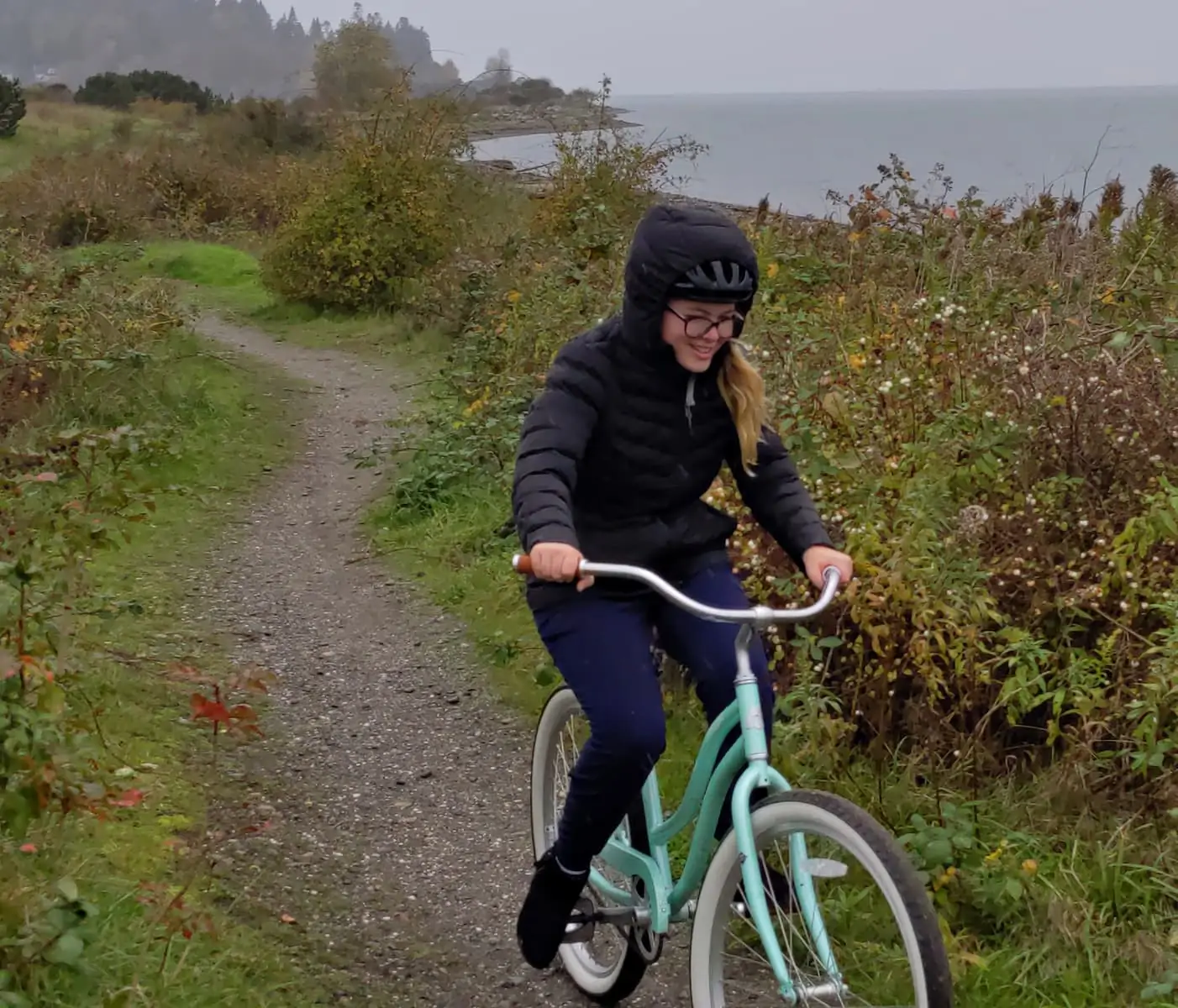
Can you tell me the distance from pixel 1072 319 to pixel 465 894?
139 inches

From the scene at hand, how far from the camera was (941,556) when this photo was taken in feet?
13.7

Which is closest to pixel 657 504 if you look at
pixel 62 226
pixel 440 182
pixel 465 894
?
pixel 465 894

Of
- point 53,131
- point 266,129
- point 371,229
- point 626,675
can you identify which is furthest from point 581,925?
point 53,131

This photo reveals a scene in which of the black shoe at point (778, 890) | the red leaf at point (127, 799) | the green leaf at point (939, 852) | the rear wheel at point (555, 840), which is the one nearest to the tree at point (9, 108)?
the red leaf at point (127, 799)

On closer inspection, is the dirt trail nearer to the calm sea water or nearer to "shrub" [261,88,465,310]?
the calm sea water

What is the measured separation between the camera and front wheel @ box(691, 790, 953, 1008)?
224cm

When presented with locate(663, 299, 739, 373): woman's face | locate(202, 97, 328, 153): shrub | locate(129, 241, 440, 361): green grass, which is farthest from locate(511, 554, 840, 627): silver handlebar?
locate(202, 97, 328, 153): shrub

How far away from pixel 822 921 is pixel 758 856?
0.25m

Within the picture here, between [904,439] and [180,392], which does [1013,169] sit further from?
[180,392]

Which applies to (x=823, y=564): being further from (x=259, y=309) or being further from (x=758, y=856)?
(x=259, y=309)

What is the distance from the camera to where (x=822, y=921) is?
2.63 metres

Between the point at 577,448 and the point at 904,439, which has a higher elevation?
the point at 577,448

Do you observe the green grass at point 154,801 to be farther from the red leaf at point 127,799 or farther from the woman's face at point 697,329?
the woman's face at point 697,329

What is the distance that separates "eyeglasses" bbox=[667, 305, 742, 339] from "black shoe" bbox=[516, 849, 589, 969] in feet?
4.58
